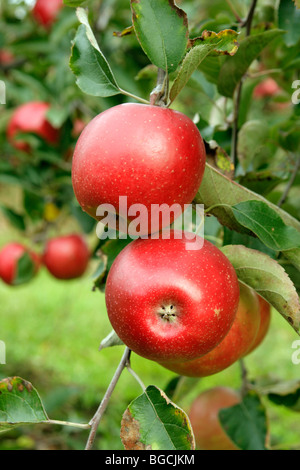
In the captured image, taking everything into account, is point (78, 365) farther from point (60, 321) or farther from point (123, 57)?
point (123, 57)

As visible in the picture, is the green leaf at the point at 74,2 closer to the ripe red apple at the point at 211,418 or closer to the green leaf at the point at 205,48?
the green leaf at the point at 205,48

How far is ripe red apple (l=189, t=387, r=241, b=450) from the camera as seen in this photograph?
3.57 ft

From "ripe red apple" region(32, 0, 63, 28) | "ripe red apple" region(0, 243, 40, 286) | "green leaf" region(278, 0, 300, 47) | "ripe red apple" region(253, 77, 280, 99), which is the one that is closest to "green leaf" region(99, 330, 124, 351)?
"green leaf" region(278, 0, 300, 47)

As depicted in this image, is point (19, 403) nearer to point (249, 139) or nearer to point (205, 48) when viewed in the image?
point (205, 48)

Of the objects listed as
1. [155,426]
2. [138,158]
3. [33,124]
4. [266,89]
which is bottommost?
[266,89]

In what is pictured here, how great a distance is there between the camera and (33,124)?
1610mm

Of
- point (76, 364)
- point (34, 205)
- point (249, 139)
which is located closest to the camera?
point (249, 139)

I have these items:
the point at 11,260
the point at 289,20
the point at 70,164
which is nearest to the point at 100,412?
the point at 289,20

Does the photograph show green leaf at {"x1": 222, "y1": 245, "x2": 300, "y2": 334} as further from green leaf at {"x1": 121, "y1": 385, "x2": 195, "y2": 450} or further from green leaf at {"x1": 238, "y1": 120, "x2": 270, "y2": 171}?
green leaf at {"x1": 238, "y1": 120, "x2": 270, "y2": 171}

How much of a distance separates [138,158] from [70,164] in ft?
3.67

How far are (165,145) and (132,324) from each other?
0.64ft

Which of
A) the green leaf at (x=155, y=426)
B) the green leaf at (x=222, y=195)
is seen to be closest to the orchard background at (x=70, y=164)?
the green leaf at (x=222, y=195)

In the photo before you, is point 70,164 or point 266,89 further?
point 266,89
